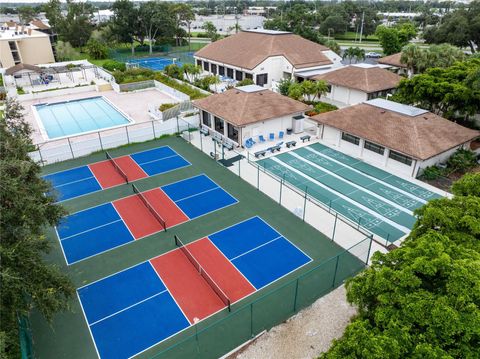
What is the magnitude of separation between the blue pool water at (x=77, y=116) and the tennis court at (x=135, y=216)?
1631 centimetres

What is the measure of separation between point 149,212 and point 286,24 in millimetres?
66114

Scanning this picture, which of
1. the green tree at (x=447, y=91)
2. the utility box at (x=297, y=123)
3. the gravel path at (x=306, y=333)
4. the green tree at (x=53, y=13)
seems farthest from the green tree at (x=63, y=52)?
the gravel path at (x=306, y=333)

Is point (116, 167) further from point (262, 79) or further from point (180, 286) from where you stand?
point (262, 79)

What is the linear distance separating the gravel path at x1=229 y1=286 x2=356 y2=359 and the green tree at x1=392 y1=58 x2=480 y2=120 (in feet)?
73.2

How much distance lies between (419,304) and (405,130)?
19339mm

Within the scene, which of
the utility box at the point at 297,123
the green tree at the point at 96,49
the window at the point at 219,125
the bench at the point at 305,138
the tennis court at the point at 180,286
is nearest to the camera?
the tennis court at the point at 180,286

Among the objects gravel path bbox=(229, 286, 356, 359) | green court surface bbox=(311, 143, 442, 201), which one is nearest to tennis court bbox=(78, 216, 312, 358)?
gravel path bbox=(229, 286, 356, 359)

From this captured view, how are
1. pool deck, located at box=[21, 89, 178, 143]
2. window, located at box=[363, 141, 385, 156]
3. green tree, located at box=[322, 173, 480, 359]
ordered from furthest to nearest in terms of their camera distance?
pool deck, located at box=[21, 89, 178, 143]
window, located at box=[363, 141, 385, 156]
green tree, located at box=[322, 173, 480, 359]

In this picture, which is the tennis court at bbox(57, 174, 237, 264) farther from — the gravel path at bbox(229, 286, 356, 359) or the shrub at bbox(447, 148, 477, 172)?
the shrub at bbox(447, 148, 477, 172)

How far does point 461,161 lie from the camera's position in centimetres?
2516

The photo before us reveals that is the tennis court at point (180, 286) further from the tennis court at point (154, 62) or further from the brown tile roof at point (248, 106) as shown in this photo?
the tennis court at point (154, 62)

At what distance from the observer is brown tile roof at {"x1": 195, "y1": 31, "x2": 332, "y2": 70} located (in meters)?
46.7

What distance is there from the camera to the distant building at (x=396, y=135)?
78.7 ft

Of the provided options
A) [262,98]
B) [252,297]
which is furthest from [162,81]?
[252,297]
